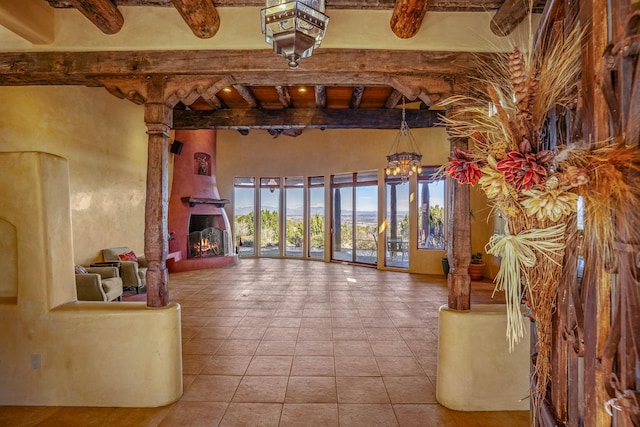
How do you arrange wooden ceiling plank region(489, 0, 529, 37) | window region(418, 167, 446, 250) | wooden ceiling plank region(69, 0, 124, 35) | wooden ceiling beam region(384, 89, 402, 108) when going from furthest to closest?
1. window region(418, 167, 446, 250)
2. wooden ceiling beam region(384, 89, 402, 108)
3. wooden ceiling plank region(69, 0, 124, 35)
4. wooden ceiling plank region(489, 0, 529, 37)

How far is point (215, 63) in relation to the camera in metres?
2.93

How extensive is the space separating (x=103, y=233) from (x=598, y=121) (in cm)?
Answer: 712

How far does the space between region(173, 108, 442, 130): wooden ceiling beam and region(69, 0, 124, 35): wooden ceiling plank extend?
3.16 meters


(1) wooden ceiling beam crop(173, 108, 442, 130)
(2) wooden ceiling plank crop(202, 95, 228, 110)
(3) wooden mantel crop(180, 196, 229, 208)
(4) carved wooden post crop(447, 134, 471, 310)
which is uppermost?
(2) wooden ceiling plank crop(202, 95, 228, 110)

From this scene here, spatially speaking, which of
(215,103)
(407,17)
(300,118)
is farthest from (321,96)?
(407,17)

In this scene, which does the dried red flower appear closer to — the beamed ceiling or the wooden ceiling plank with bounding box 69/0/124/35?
the beamed ceiling

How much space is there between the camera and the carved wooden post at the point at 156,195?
282 centimetres

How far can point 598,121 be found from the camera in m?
1.03

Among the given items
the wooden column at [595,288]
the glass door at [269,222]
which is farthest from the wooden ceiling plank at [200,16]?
the glass door at [269,222]

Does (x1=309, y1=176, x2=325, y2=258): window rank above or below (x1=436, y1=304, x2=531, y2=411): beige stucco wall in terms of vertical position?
above

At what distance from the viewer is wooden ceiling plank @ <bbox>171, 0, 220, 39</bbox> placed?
2549mm

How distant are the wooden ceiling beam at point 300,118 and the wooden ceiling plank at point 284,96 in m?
0.32

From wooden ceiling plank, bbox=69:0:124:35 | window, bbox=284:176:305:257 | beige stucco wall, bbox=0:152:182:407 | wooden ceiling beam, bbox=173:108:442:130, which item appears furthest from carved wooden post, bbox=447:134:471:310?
window, bbox=284:176:305:257

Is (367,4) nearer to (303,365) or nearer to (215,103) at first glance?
(303,365)
